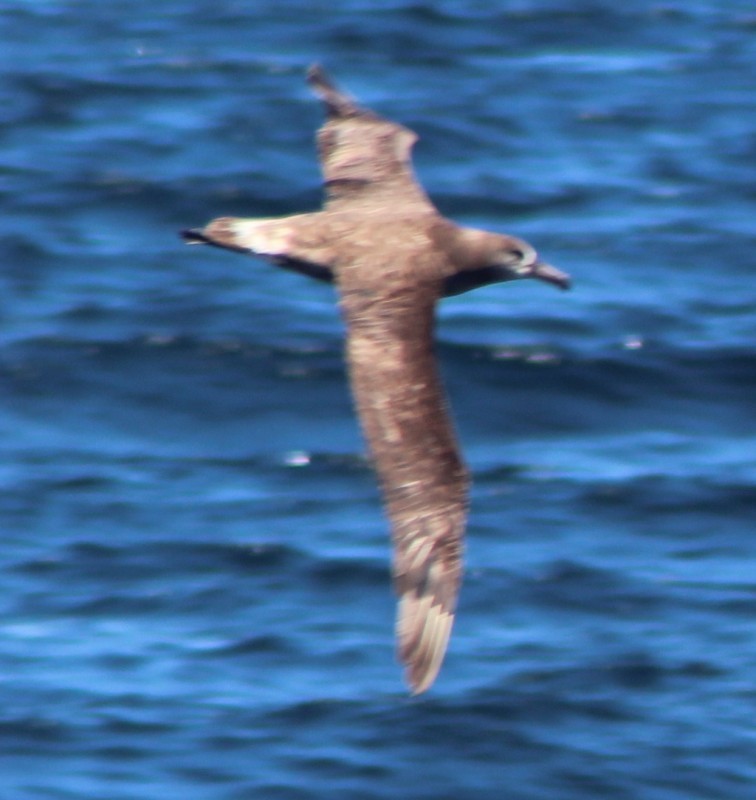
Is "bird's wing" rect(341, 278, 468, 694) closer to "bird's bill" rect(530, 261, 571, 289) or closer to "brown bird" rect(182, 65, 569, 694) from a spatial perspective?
"brown bird" rect(182, 65, 569, 694)

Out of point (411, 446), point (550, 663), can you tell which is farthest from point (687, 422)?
point (411, 446)

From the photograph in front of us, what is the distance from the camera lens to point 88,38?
20891mm

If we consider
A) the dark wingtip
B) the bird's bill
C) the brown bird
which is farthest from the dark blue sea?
the dark wingtip

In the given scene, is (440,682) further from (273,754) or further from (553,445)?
(553,445)

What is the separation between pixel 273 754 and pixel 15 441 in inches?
147

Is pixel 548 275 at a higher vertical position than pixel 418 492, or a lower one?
higher

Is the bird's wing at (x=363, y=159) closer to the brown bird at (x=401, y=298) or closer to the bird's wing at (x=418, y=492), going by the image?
the brown bird at (x=401, y=298)

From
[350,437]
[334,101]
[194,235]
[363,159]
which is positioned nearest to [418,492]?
[194,235]

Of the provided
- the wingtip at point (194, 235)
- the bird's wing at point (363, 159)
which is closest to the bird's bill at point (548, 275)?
the bird's wing at point (363, 159)

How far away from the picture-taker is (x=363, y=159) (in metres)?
8.94

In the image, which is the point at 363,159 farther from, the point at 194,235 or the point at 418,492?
the point at 418,492

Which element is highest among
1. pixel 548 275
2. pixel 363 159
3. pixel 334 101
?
pixel 334 101

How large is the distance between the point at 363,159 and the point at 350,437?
16.6ft

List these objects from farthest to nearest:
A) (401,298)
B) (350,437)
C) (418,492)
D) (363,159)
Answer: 1. (350,437)
2. (363,159)
3. (401,298)
4. (418,492)
